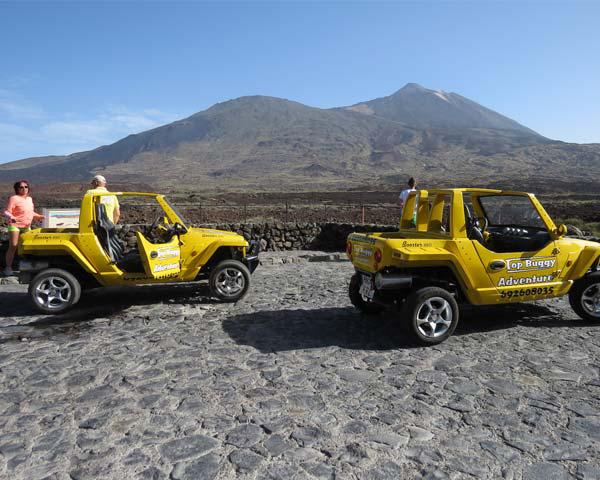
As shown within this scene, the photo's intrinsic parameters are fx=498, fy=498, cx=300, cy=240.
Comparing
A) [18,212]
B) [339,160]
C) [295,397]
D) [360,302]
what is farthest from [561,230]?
[339,160]

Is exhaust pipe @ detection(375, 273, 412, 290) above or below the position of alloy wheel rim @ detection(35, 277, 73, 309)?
above

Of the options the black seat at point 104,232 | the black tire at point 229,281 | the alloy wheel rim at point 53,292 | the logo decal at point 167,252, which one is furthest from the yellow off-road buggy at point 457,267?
the alloy wheel rim at point 53,292

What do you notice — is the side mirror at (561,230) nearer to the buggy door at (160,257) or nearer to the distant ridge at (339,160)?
the buggy door at (160,257)

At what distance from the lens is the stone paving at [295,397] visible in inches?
135

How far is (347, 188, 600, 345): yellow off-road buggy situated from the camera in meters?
5.81

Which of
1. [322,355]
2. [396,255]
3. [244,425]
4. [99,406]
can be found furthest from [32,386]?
[396,255]

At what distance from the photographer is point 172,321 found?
6988mm

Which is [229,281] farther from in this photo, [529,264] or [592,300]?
[592,300]

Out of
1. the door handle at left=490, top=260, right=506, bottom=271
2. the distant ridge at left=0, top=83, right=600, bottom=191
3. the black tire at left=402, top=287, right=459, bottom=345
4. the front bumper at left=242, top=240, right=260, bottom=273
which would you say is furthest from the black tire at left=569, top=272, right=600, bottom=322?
the distant ridge at left=0, top=83, right=600, bottom=191

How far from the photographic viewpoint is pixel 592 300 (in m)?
6.69

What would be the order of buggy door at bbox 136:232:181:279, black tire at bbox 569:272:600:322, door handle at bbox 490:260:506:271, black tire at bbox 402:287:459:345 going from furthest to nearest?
buggy door at bbox 136:232:181:279
black tire at bbox 569:272:600:322
door handle at bbox 490:260:506:271
black tire at bbox 402:287:459:345

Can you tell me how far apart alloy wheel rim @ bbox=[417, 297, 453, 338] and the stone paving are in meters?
0.23

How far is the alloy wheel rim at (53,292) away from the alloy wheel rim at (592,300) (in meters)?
7.25

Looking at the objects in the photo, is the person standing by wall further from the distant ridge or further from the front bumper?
the distant ridge
